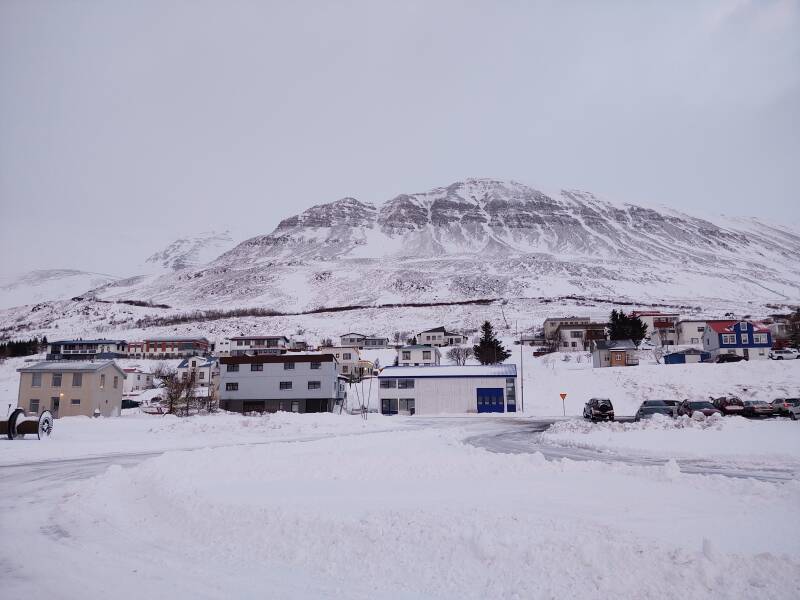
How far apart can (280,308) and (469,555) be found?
18699cm

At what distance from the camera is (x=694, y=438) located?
77.5ft

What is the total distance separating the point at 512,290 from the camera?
195250mm

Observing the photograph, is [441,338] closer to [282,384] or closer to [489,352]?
[489,352]

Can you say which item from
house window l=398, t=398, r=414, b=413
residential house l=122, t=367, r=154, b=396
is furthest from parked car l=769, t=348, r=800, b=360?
residential house l=122, t=367, r=154, b=396

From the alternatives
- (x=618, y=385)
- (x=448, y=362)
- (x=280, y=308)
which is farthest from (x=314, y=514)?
(x=280, y=308)

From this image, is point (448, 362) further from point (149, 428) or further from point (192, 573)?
point (192, 573)

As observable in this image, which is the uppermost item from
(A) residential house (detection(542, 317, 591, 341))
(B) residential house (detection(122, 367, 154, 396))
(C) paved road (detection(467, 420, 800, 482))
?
(A) residential house (detection(542, 317, 591, 341))

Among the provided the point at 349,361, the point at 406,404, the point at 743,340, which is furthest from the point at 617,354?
the point at 349,361

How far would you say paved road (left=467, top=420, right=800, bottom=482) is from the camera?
52.9ft

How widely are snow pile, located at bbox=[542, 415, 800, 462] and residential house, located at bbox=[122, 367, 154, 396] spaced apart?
2972 inches

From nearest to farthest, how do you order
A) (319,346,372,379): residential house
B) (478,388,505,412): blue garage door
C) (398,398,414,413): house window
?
(478,388,505,412): blue garage door < (398,398,414,413): house window < (319,346,372,379): residential house

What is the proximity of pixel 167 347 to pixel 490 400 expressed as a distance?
95631 millimetres

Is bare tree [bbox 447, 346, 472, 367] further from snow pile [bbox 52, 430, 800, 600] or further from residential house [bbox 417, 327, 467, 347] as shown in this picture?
snow pile [bbox 52, 430, 800, 600]

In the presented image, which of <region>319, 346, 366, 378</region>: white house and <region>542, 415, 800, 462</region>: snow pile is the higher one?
<region>319, 346, 366, 378</region>: white house
